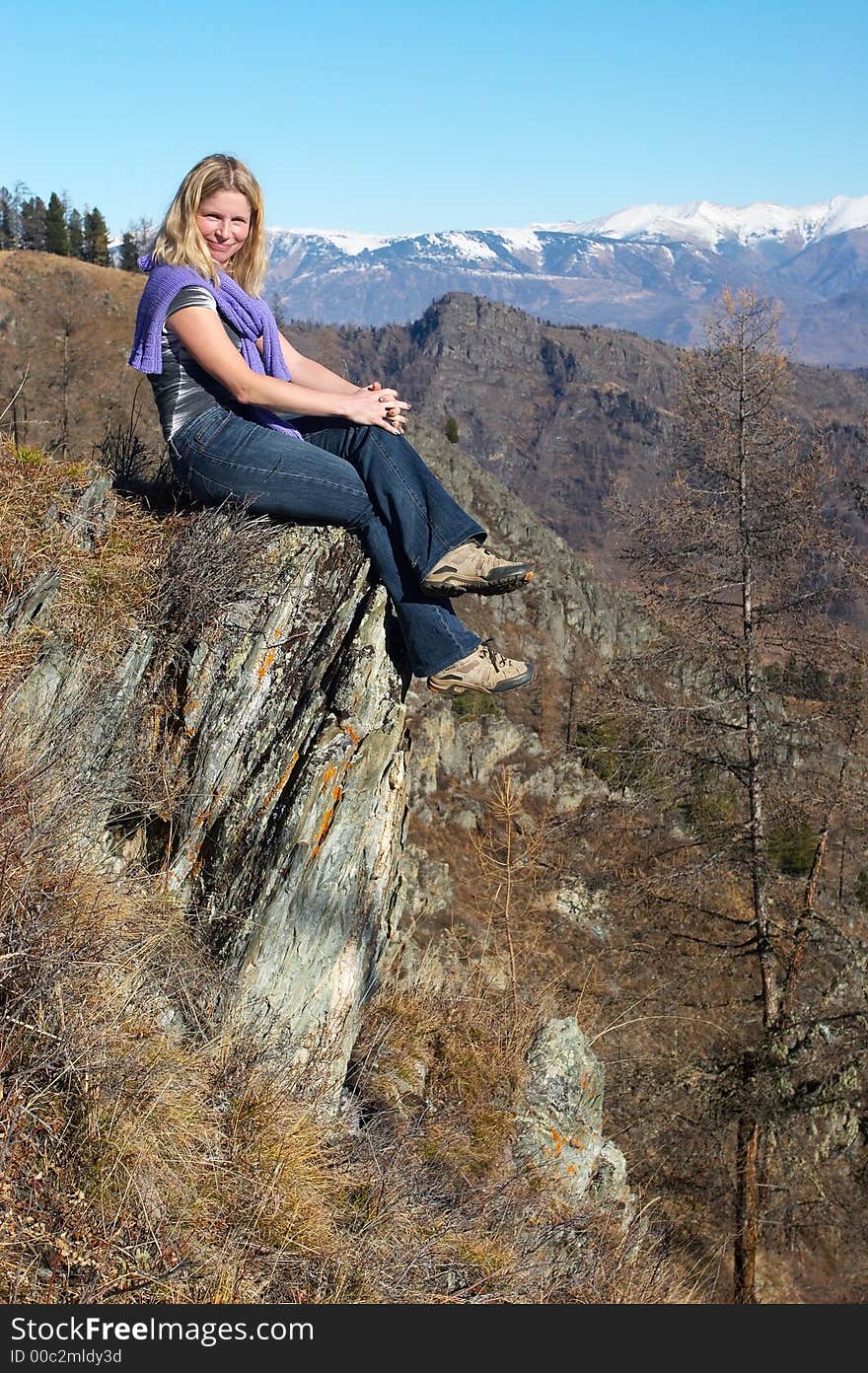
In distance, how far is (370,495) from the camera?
396 cm

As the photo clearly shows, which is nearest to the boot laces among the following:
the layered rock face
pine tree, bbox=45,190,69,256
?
the layered rock face

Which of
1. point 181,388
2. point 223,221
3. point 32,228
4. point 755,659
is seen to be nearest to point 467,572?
point 181,388

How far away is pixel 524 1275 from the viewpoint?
3346 millimetres

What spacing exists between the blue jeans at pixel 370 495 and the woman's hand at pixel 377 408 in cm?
6

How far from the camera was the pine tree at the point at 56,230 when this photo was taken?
237 feet

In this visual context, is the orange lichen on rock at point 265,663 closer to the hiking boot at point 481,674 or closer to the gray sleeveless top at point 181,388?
the hiking boot at point 481,674

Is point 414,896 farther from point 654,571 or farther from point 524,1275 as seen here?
Result: point 524,1275

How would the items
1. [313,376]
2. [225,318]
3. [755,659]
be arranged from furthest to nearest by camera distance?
[755,659]
[313,376]
[225,318]

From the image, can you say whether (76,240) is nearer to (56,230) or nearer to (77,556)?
(56,230)

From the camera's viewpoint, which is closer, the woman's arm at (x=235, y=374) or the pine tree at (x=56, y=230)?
the woman's arm at (x=235, y=374)

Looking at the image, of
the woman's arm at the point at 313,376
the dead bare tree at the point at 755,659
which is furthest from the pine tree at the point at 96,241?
the woman's arm at the point at 313,376

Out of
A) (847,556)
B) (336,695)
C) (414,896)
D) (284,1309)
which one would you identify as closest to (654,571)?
(847,556)

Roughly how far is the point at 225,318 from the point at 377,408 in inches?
30.5

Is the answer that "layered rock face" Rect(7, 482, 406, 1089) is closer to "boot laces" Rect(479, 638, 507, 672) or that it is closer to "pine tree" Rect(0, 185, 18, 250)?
"boot laces" Rect(479, 638, 507, 672)
